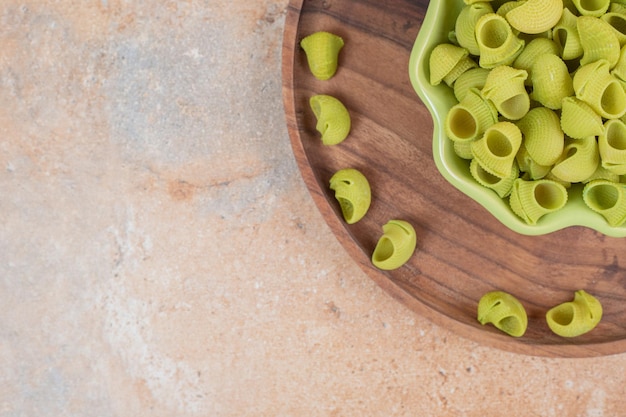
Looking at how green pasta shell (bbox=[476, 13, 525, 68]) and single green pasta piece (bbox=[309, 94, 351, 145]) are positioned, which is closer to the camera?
green pasta shell (bbox=[476, 13, 525, 68])

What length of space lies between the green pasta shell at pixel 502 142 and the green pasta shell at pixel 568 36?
0.28 ft

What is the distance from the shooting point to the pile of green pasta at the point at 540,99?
63cm

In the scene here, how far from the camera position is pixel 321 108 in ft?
2.46

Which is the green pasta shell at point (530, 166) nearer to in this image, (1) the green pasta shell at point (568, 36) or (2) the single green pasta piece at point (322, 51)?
(1) the green pasta shell at point (568, 36)

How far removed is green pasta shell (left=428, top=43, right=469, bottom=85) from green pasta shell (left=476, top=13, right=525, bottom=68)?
0.9 inches

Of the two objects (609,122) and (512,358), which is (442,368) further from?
(609,122)

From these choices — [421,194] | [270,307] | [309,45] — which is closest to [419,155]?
[421,194]

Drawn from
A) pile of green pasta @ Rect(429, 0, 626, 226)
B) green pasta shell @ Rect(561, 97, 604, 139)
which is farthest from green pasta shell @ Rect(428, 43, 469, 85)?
green pasta shell @ Rect(561, 97, 604, 139)

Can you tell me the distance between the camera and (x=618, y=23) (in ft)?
2.19

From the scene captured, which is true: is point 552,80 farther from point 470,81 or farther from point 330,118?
point 330,118

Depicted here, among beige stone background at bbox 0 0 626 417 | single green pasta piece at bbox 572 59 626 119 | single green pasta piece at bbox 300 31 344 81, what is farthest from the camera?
beige stone background at bbox 0 0 626 417

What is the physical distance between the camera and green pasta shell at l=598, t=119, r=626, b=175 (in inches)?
24.9

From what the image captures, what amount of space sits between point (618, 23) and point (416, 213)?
27 centimetres

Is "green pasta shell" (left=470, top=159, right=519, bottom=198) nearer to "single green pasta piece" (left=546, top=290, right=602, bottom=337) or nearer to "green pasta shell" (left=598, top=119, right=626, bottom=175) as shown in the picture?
"green pasta shell" (left=598, top=119, right=626, bottom=175)
